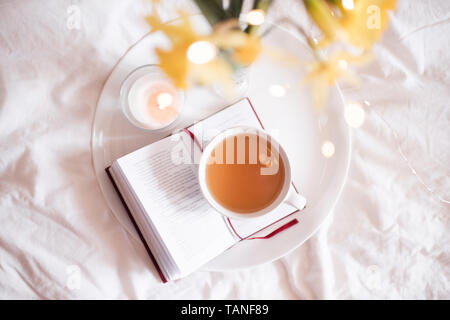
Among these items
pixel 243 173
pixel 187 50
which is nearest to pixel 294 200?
pixel 243 173

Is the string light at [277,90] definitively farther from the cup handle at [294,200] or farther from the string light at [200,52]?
the string light at [200,52]

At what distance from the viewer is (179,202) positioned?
531 millimetres

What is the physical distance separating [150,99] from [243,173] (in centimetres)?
19

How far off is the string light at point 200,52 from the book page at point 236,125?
9.5 inches

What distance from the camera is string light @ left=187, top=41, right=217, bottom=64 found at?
26cm

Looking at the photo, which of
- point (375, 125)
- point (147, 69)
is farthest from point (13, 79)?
point (375, 125)

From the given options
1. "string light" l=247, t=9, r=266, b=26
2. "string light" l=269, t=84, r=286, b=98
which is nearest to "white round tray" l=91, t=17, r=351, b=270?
"string light" l=269, t=84, r=286, b=98

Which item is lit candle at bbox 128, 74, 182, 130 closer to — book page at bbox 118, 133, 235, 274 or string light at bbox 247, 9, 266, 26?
book page at bbox 118, 133, 235, 274

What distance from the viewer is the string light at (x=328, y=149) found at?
0.57 metres

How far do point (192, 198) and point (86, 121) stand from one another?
0.24 m

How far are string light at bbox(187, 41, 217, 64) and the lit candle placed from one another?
266 millimetres

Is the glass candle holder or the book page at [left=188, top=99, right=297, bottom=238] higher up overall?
the glass candle holder

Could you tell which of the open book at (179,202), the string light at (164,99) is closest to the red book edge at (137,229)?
the open book at (179,202)
